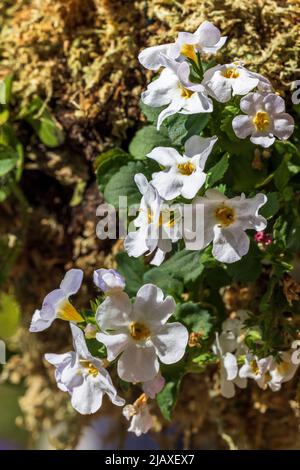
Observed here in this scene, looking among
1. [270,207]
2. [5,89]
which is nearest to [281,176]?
[270,207]

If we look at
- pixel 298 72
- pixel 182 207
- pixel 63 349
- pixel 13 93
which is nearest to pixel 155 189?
pixel 182 207

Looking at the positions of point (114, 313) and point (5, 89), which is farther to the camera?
point (5, 89)

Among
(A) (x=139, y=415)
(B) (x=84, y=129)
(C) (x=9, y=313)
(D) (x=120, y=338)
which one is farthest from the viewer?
(C) (x=9, y=313)

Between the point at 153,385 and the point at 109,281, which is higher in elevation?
the point at 109,281

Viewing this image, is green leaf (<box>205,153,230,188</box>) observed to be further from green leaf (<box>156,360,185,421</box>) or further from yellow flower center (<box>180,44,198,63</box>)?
green leaf (<box>156,360,185,421</box>)

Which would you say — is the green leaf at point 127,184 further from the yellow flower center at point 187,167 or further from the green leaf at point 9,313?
the green leaf at point 9,313

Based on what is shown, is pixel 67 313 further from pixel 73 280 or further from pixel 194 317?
pixel 194 317

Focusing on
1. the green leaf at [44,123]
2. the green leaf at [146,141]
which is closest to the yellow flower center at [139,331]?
the green leaf at [146,141]
